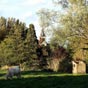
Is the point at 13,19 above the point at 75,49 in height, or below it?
above

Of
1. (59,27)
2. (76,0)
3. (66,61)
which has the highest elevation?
(76,0)

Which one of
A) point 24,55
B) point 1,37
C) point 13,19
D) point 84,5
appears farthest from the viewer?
point 13,19

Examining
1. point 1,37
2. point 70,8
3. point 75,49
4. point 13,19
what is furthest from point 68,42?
point 13,19

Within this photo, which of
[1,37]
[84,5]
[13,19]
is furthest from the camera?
[13,19]

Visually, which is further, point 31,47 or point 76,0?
point 31,47

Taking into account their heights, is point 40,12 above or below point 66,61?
above

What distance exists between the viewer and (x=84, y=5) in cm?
4653

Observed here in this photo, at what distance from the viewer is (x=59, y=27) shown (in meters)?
47.9

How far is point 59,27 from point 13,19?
22300mm

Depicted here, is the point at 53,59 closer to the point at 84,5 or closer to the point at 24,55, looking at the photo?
the point at 24,55

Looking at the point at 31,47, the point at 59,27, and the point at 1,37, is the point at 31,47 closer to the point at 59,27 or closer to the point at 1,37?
the point at 59,27

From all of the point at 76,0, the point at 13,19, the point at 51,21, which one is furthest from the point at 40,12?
the point at 13,19

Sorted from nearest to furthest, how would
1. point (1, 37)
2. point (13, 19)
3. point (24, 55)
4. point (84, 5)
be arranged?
point (84, 5), point (24, 55), point (1, 37), point (13, 19)

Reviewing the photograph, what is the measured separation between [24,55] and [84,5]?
11.2 m
